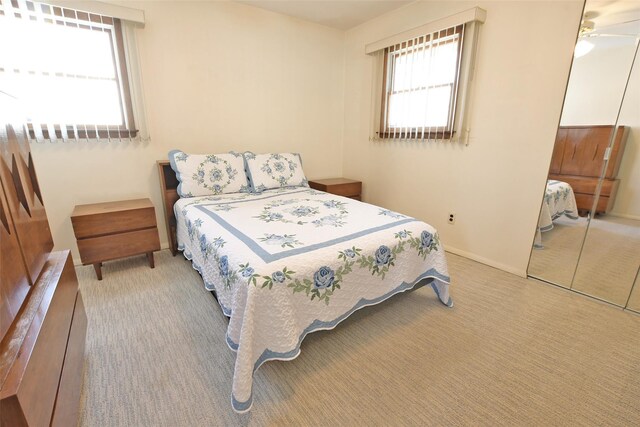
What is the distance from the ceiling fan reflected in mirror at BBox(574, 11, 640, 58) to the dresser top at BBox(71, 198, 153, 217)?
Result: 11.0 feet

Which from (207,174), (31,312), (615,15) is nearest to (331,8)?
(207,174)

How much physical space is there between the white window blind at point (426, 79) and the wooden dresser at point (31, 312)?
2.92 m

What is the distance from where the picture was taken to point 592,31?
1.92 metres

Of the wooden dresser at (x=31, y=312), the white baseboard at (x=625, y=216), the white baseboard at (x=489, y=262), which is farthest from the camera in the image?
the white baseboard at (x=489, y=262)

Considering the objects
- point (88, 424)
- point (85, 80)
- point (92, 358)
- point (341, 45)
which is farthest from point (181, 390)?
point (341, 45)

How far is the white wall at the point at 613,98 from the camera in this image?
1832 mm

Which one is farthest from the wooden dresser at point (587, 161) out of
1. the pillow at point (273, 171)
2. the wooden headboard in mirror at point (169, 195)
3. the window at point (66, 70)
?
the window at point (66, 70)

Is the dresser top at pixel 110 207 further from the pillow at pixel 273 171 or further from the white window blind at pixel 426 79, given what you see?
the white window blind at pixel 426 79

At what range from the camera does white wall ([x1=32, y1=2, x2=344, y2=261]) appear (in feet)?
8.19

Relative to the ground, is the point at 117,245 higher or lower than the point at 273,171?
lower

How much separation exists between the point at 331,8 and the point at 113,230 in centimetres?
295

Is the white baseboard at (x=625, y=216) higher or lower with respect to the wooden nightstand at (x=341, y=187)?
higher

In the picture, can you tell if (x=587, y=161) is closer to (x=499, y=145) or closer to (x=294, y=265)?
(x=499, y=145)

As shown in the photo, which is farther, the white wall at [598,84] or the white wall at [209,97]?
the white wall at [209,97]
